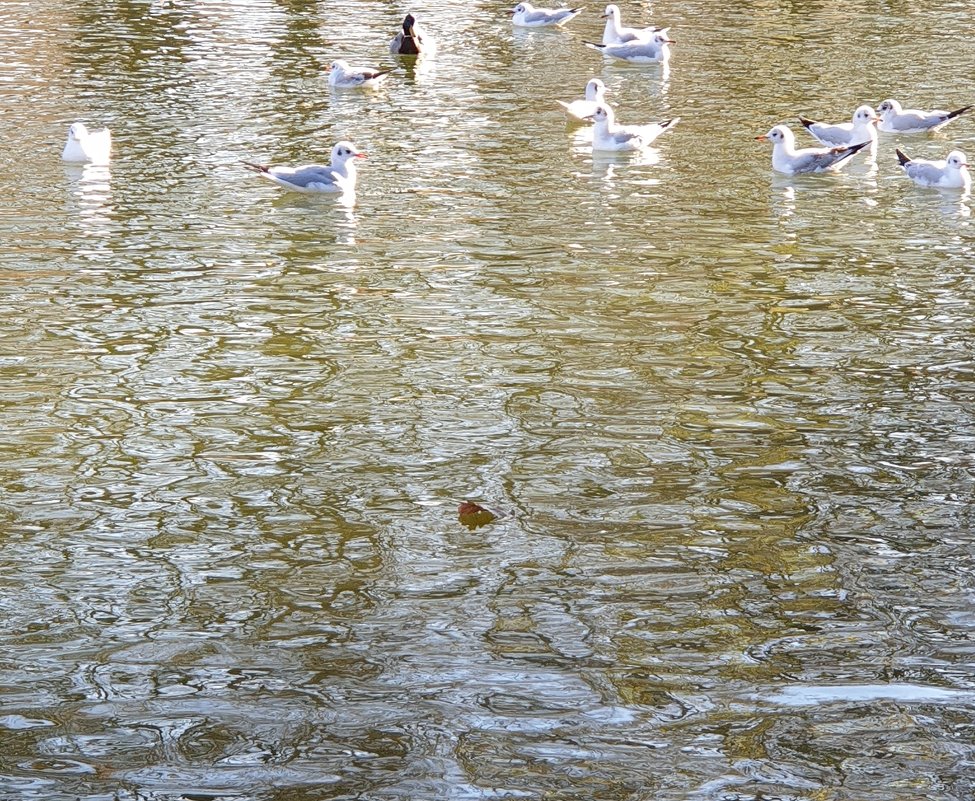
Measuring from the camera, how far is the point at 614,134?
17.5 metres

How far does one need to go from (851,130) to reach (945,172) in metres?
2.00

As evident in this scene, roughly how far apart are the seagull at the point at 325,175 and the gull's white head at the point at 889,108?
265 inches

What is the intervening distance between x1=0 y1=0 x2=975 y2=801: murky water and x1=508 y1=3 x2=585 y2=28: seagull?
9.28 metres

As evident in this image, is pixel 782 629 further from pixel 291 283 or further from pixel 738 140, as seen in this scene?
pixel 738 140

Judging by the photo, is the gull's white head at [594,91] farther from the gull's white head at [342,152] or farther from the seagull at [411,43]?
the seagull at [411,43]

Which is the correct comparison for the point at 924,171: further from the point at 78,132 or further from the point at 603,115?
the point at 78,132

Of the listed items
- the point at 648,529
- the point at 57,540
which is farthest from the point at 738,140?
the point at 57,540

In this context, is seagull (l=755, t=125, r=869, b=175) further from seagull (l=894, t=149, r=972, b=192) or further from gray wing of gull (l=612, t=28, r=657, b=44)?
gray wing of gull (l=612, t=28, r=657, b=44)

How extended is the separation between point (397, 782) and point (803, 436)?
171 inches

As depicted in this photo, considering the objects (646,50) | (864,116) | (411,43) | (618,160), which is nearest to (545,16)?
(646,50)

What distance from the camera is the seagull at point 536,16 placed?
26734 mm

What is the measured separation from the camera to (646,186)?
16.1 metres

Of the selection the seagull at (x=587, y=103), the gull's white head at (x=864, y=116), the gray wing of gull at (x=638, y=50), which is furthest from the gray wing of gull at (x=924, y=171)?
the gray wing of gull at (x=638, y=50)

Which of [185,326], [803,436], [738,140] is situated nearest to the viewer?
[803,436]
